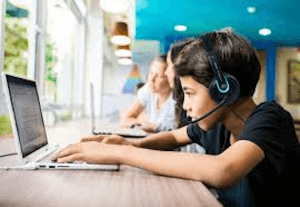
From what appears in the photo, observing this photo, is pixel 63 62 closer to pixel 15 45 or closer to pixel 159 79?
pixel 159 79

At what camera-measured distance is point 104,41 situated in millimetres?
6770

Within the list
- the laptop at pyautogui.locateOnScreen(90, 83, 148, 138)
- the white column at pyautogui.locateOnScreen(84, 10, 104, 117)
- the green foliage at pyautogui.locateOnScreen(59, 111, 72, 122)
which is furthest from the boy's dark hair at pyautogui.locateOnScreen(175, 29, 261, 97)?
the white column at pyautogui.locateOnScreen(84, 10, 104, 117)

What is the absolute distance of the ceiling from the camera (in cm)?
526

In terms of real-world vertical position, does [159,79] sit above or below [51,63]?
below

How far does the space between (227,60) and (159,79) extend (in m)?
2.03

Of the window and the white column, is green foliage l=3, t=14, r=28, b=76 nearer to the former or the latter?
the window

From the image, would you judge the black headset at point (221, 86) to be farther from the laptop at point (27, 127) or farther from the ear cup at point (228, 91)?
the laptop at point (27, 127)

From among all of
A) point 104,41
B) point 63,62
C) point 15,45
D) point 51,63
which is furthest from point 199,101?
point 104,41

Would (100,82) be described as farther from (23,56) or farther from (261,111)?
(261,111)

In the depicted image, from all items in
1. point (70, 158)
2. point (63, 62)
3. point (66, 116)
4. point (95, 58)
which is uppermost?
point (95, 58)

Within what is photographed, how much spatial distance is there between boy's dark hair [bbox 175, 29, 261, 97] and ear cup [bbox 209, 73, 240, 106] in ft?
0.11

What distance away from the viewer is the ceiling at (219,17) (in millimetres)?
5262

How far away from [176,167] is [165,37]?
283 inches

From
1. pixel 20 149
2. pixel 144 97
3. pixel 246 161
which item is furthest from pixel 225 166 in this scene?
pixel 144 97
